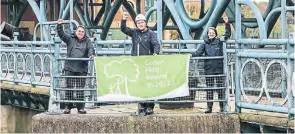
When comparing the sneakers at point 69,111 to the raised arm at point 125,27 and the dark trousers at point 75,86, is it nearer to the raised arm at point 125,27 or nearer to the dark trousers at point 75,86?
the dark trousers at point 75,86

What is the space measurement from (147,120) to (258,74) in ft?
6.28

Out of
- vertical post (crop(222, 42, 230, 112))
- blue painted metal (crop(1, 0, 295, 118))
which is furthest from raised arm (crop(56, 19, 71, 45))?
vertical post (crop(222, 42, 230, 112))

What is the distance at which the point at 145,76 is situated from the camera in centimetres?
1160

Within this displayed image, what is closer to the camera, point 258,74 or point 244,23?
point 258,74

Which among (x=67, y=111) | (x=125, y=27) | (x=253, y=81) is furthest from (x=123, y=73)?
(x=253, y=81)

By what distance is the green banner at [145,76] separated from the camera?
11.6 meters

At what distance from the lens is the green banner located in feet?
38.1

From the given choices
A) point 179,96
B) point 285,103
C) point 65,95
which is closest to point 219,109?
point 179,96

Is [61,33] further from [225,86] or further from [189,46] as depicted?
[189,46]

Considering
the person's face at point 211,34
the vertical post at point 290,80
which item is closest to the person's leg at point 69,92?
the person's face at point 211,34

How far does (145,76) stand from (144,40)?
69 centimetres

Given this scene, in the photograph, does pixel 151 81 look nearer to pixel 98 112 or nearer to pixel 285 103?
pixel 98 112

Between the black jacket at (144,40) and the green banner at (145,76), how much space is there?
36cm

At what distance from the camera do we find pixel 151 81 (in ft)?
38.1
